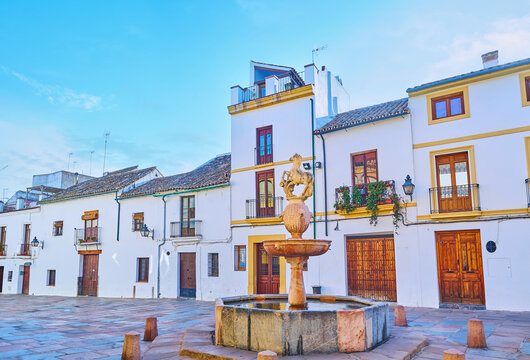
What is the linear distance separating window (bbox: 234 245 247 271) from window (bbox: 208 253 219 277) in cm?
104

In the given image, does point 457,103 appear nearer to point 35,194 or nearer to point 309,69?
point 309,69

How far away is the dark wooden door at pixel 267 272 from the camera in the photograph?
15.9 m

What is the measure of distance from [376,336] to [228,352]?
2.30m

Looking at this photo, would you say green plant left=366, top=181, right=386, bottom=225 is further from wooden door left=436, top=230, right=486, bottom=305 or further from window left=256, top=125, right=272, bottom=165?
window left=256, top=125, right=272, bottom=165

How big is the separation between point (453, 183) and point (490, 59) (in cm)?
458

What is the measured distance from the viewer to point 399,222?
527 inches

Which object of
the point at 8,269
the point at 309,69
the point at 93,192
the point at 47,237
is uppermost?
the point at 309,69

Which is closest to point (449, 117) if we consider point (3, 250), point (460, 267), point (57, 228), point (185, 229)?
point (460, 267)

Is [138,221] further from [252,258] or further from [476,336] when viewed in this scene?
[476,336]

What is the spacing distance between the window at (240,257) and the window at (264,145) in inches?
143

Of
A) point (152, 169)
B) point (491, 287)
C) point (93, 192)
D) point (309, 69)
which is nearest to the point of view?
point (491, 287)

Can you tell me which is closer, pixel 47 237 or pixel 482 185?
pixel 482 185

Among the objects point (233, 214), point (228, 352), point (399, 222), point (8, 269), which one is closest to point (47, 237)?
point (8, 269)

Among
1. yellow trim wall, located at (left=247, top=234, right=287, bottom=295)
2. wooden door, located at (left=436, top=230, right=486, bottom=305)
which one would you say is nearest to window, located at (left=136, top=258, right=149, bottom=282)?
yellow trim wall, located at (left=247, top=234, right=287, bottom=295)
